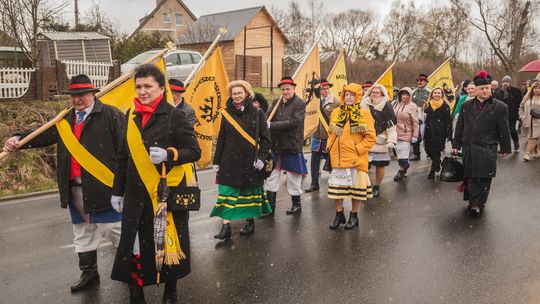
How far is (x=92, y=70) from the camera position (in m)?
17.2

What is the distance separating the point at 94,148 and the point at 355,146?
10.6ft

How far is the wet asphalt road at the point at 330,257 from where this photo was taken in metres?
4.72

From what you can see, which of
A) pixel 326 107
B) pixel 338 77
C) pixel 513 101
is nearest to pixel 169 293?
pixel 326 107

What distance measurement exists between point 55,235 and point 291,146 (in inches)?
132

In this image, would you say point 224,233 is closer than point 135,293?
No

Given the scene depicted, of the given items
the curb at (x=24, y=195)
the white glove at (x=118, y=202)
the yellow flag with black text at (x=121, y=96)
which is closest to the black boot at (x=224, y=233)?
the yellow flag with black text at (x=121, y=96)

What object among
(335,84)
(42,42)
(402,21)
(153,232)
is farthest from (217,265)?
(402,21)

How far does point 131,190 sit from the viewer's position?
4168 millimetres

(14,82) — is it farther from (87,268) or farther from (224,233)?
(87,268)

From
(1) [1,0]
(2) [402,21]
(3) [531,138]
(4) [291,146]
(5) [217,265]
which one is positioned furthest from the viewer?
(2) [402,21]

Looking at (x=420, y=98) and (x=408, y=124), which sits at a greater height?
(x=420, y=98)

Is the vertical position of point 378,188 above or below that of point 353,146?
below

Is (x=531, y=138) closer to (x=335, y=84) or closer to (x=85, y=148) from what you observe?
(x=335, y=84)

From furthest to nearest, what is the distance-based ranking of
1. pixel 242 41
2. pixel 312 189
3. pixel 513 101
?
pixel 242 41, pixel 513 101, pixel 312 189
